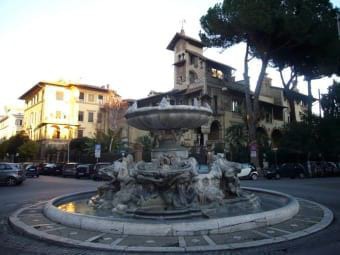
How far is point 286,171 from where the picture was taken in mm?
28078

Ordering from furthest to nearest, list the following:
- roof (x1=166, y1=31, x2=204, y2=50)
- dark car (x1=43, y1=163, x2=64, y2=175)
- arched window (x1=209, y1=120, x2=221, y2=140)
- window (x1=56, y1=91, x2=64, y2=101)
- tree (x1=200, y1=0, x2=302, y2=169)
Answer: window (x1=56, y1=91, x2=64, y2=101) < roof (x1=166, y1=31, x2=204, y2=50) < arched window (x1=209, y1=120, x2=221, y2=140) < dark car (x1=43, y1=163, x2=64, y2=175) < tree (x1=200, y1=0, x2=302, y2=169)

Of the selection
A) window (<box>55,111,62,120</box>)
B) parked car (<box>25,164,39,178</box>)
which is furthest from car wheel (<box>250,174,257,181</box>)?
window (<box>55,111,62,120</box>)

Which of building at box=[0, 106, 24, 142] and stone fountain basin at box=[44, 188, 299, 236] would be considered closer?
stone fountain basin at box=[44, 188, 299, 236]

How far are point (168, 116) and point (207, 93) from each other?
1186 inches

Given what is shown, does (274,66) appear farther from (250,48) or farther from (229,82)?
(229,82)

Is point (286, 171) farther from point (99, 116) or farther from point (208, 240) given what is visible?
point (99, 116)

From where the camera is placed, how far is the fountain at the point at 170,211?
5.59 m

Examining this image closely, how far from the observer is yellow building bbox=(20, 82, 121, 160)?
5253cm

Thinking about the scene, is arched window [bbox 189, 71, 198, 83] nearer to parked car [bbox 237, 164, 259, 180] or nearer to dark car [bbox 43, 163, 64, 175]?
dark car [bbox 43, 163, 64, 175]

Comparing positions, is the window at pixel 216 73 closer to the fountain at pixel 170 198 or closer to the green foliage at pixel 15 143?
the green foliage at pixel 15 143

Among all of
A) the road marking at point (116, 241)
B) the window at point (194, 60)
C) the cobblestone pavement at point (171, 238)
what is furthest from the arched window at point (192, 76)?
the road marking at point (116, 241)

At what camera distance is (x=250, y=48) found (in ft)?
99.5

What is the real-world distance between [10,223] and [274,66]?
103 feet

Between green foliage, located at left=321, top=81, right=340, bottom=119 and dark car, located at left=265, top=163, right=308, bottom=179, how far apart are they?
704cm
